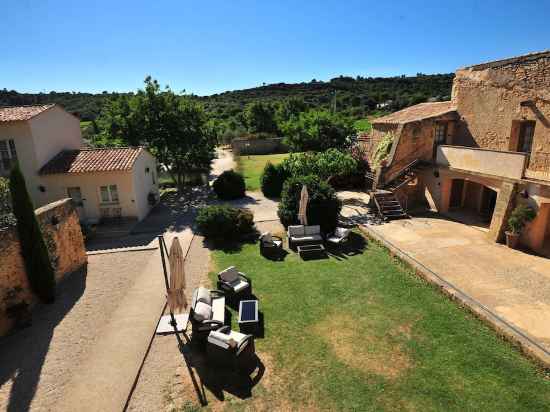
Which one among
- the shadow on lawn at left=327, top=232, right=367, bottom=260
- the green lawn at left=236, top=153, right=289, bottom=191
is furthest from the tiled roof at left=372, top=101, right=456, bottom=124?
the green lawn at left=236, top=153, right=289, bottom=191

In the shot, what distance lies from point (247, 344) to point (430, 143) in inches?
680

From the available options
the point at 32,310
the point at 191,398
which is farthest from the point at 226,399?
the point at 32,310

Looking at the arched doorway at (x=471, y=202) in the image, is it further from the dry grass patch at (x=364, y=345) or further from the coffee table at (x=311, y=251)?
the dry grass patch at (x=364, y=345)

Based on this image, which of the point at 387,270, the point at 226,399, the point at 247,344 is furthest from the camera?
the point at 387,270

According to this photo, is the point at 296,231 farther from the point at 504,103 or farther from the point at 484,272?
the point at 504,103

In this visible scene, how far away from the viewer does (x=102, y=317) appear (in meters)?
10.2

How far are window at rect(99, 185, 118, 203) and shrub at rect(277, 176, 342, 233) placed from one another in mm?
10034

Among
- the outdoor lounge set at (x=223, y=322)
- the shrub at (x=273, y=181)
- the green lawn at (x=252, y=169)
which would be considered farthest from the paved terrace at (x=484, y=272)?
the green lawn at (x=252, y=169)

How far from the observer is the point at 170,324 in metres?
9.57

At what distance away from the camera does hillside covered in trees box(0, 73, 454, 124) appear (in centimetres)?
6978

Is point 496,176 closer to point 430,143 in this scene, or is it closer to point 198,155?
point 430,143

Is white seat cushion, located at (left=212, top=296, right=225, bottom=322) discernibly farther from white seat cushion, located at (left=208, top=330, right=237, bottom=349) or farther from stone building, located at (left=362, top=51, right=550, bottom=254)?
stone building, located at (left=362, top=51, right=550, bottom=254)

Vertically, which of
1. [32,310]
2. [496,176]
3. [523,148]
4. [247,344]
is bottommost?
[32,310]

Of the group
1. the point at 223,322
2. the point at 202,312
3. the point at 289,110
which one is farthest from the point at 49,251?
the point at 289,110
